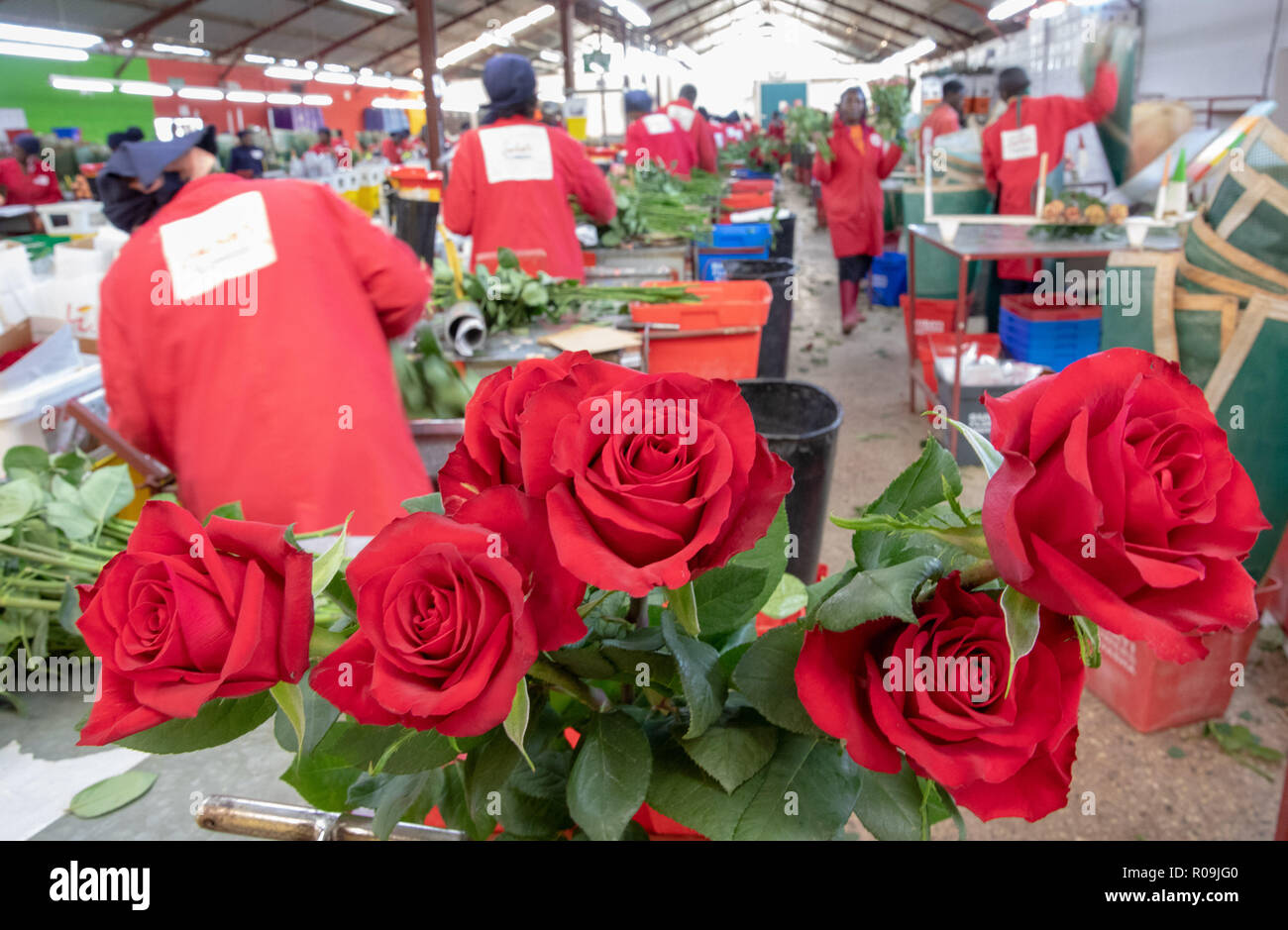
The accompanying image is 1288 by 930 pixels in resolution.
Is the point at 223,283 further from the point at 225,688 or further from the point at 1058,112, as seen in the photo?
the point at 1058,112

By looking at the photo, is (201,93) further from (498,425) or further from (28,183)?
(498,425)

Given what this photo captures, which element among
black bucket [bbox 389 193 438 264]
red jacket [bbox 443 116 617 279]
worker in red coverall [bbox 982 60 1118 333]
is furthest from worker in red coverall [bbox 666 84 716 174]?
black bucket [bbox 389 193 438 264]

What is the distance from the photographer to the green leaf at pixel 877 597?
0.41 m

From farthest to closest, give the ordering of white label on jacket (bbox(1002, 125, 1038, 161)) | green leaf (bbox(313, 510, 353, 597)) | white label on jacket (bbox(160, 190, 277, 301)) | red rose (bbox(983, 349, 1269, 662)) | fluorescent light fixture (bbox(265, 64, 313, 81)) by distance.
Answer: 1. fluorescent light fixture (bbox(265, 64, 313, 81))
2. white label on jacket (bbox(1002, 125, 1038, 161))
3. white label on jacket (bbox(160, 190, 277, 301))
4. green leaf (bbox(313, 510, 353, 597))
5. red rose (bbox(983, 349, 1269, 662))

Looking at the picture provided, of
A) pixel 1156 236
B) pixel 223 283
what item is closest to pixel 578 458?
pixel 223 283

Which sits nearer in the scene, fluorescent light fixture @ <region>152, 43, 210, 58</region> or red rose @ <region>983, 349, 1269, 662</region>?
red rose @ <region>983, 349, 1269, 662</region>

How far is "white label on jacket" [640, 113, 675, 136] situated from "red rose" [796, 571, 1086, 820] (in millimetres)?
7506

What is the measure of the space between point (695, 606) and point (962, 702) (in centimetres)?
14

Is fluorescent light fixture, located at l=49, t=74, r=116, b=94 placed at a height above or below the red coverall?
above

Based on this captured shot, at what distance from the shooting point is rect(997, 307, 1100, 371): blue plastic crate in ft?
14.7

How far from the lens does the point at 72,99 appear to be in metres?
15.0

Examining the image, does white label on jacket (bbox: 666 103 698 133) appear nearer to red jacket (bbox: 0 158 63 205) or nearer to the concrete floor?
the concrete floor

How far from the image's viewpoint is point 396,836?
0.66 meters

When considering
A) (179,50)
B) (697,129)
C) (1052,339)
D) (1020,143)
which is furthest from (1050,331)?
(179,50)
